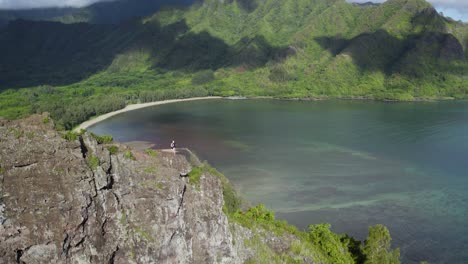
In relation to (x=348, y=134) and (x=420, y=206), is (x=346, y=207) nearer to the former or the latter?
(x=420, y=206)

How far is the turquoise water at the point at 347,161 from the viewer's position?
68.0 m

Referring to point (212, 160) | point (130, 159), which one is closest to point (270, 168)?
point (212, 160)

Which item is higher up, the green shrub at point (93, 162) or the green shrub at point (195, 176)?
the green shrub at point (93, 162)

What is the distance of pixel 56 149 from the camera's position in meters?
24.1

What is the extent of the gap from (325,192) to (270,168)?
17.5 m

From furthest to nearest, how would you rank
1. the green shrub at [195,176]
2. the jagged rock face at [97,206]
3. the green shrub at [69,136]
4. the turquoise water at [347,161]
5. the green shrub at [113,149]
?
the turquoise water at [347,161] < the green shrub at [195,176] < the green shrub at [113,149] < the green shrub at [69,136] < the jagged rock face at [97,206]

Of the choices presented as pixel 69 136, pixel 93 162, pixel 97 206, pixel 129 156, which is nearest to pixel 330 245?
pixel 129 156

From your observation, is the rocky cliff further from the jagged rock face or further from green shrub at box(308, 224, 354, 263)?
green shrub at box(308, 224, 354, 263)

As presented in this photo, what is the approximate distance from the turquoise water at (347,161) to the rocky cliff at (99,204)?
41856 mm

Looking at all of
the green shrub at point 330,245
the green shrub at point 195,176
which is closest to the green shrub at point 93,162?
the green shrub at point 195,176

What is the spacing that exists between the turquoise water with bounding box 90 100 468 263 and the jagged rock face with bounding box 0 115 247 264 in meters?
42.1

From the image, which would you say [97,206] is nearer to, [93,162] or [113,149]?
[93,162]

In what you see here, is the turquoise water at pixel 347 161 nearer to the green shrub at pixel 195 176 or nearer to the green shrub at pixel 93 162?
the green shrub at pixel 195 176

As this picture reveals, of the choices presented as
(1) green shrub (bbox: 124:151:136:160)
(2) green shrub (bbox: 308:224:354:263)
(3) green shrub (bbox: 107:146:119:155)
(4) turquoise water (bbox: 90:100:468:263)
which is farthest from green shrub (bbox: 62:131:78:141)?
(4) turquoise water (bbox: 90:100:468:263)
